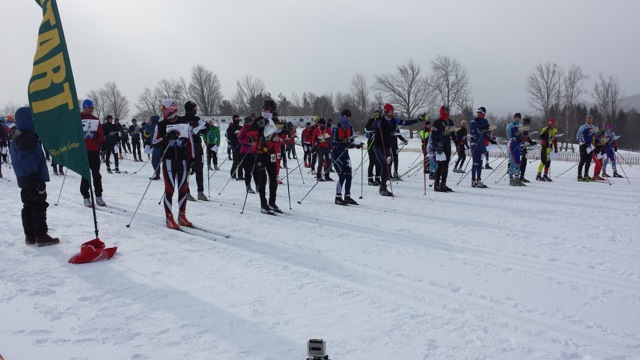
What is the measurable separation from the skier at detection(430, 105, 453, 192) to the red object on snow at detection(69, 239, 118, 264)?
822 cm

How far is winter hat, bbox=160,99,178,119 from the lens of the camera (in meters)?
6.46

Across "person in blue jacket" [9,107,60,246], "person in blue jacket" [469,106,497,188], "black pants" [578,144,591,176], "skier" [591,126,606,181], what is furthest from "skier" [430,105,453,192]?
"person in blue jacket" [9,107,60,246]

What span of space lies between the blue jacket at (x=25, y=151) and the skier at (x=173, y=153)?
5.35 ft

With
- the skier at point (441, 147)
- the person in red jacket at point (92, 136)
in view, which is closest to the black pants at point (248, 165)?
the person in red jacket at point (92, 136)

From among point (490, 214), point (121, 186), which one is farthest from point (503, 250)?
point (121, 186)

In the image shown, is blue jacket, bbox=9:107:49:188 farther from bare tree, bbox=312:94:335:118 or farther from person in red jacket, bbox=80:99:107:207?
bare tree, bbox=312:94:335:118

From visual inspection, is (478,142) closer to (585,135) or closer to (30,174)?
(585,135)

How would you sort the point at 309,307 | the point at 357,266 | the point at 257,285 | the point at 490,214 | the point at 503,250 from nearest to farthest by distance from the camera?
the point at 309,307, the point at 257,285, the point at 357,266, the point at 503,250, the point at 490,214

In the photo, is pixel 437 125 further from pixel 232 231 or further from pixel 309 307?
pixel 309 307

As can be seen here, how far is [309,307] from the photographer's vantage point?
3488 mm

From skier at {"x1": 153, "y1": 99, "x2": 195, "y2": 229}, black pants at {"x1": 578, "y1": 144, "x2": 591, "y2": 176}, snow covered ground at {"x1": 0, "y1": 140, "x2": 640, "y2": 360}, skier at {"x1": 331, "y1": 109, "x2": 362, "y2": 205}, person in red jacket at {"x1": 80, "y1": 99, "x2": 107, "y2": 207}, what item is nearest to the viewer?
snow covered ground at {"x1": 0, "y1": 140, "x2": 640, "y2": 360}

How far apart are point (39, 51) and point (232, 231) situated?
3.51 metres

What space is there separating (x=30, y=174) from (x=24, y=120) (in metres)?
0.74

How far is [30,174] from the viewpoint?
5.28m
